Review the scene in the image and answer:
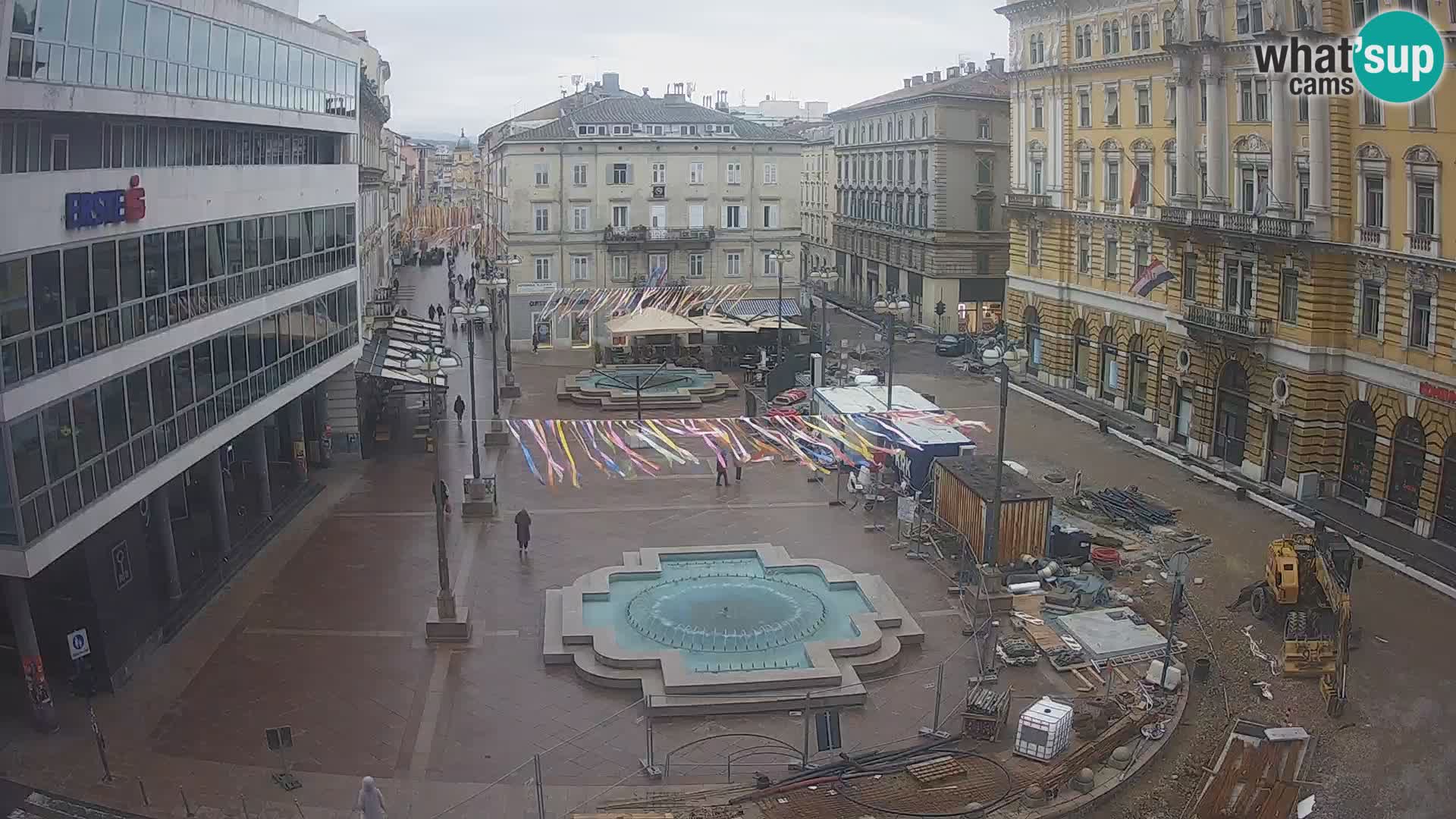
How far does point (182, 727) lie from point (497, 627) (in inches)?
256

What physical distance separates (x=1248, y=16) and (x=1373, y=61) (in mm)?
5642

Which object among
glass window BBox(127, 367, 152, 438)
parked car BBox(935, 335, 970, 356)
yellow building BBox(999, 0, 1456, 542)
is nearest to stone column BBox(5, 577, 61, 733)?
glass window BBox(127, 367, 152, 438)

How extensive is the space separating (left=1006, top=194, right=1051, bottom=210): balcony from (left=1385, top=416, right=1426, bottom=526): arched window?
21.8 meters

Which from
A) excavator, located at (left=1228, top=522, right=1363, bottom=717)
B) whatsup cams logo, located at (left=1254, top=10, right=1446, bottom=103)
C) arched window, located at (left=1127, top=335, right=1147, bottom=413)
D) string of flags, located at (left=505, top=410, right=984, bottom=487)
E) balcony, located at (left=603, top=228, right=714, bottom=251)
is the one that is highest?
whatsup cams logo, located at (left=1254, top=10, right=1446, bottom=103)

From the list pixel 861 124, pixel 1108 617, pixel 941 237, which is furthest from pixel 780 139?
pixel 1108 617

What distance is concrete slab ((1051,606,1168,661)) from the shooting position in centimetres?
2494

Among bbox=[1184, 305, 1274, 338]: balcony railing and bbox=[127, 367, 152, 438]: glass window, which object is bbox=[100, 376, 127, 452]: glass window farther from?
bbox=[1184, 305, 1274, 338]: balcony railing

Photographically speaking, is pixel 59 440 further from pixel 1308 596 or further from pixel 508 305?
pixel 508 305

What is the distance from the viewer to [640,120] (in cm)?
6638

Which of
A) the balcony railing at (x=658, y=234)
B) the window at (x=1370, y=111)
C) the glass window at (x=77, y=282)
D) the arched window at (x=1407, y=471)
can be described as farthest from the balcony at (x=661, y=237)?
the glass window at (x=77, y=282)

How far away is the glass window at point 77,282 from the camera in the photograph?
21422mm

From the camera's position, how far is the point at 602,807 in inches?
754

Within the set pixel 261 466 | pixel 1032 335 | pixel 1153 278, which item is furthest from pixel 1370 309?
pixel 261 466

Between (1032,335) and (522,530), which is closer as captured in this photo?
(522,530)
